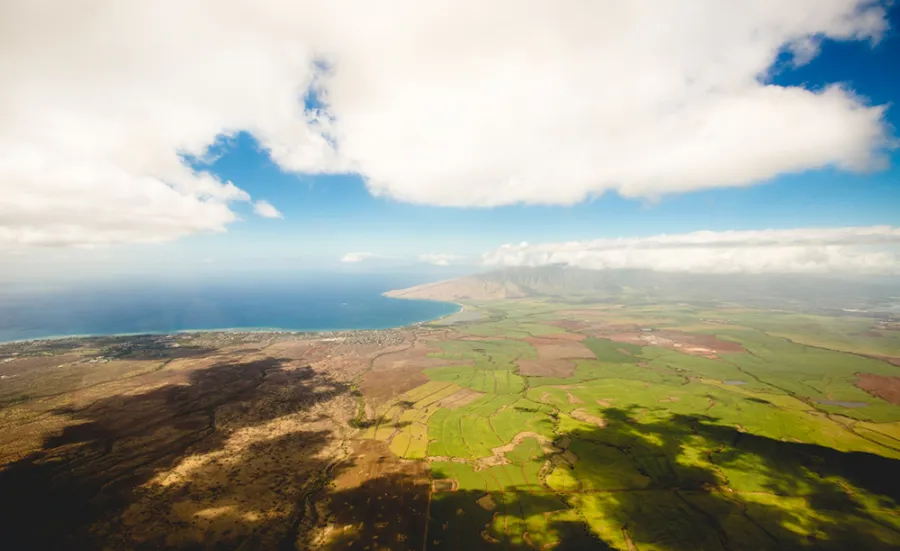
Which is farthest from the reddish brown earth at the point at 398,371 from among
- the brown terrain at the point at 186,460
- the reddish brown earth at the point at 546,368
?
the reddish brown earth at the point at 546,368

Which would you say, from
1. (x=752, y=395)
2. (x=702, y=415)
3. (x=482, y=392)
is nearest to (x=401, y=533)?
(x=482, y=392)

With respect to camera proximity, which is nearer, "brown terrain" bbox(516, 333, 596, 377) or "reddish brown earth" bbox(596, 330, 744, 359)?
"brown terrain" bbox(516, 333, 596, 377)

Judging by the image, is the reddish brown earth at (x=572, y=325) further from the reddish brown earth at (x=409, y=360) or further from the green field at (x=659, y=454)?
the reddish brown earth at (x=409, y=360)

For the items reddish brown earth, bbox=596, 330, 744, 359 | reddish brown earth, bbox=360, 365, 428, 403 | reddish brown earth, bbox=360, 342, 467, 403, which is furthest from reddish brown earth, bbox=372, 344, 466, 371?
reddish brown earth, bbox=596, 330, 744, 359

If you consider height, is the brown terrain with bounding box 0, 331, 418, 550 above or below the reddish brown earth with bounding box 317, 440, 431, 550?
above

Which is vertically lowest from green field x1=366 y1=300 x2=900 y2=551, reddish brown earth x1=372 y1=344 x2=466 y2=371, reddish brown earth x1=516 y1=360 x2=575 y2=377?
green field x1=366 y1=300 x2=900 y2=551

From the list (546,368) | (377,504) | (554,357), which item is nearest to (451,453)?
(377,504)

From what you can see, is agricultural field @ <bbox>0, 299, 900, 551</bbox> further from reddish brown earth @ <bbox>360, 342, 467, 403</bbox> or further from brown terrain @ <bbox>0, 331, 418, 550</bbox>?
reddish brown earth @ <bbox>360, 342, 467, 403</bbox>
